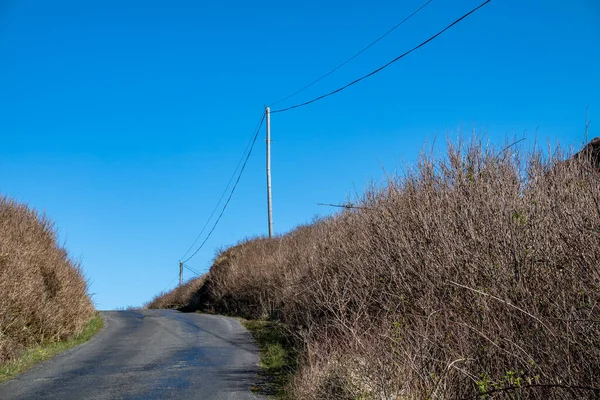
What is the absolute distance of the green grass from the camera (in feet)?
39.3

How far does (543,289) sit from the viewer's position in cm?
620

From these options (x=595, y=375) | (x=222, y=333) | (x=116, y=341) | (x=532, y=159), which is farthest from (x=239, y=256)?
(x=595, y=375)

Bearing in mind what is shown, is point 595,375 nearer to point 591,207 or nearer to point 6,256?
point 591,207

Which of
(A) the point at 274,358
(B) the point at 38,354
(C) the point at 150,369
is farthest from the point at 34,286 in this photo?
(A) the point at 274,358

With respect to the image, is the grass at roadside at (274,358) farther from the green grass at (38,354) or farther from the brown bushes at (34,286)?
the brown bushes at (34,286)

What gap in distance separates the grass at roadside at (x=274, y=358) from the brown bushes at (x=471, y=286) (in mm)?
884

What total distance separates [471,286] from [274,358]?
674 cm

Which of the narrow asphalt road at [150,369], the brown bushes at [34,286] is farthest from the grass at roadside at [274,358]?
the brown bushes at [34,286]

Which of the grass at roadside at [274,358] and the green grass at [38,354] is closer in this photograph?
the grass at roadside at [274,358]

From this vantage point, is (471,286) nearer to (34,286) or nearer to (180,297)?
(34,286)

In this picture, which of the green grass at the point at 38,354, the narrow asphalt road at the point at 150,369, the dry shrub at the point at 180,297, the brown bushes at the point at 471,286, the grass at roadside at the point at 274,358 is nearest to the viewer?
the brown bushes at the point at 471,286

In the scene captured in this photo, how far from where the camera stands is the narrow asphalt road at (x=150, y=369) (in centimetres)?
968

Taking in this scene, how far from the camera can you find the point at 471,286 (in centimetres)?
744

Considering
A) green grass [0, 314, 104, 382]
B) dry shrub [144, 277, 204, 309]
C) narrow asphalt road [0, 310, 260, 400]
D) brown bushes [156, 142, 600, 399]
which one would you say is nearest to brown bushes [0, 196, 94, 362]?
green grass [0, 314, 104, 382]
